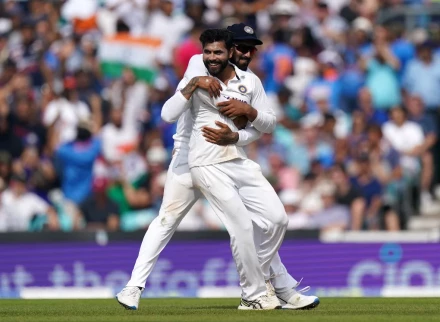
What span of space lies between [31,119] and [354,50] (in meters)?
4.64

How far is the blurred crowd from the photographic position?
14.3 m

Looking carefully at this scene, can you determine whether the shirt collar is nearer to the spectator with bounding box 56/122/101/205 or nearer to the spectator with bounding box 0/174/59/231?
the spectator with bounding box 0/174/59/231

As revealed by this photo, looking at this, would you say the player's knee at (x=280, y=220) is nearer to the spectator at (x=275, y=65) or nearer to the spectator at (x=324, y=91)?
the spectator at (x=324, y=91)

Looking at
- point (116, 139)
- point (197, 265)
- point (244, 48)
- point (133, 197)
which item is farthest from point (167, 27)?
point (244, 48)

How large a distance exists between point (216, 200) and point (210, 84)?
89 cm

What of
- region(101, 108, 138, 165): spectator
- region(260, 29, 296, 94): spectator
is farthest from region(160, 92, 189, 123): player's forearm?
region(260, 29, 296, 94): spectator

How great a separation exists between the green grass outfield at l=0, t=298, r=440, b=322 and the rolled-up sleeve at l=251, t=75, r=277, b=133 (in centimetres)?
139

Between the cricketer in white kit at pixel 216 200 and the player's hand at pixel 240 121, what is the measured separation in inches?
1.8

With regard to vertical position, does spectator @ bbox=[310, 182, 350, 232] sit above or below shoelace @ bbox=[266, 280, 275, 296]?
below

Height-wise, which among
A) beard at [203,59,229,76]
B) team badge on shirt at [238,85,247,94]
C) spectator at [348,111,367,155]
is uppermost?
beard at [203,59,229,76]

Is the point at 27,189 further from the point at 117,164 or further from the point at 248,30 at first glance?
the point at 248,30

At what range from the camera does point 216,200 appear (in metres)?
8.73

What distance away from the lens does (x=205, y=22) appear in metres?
17.4

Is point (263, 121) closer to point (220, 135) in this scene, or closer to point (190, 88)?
point (220, 135)
